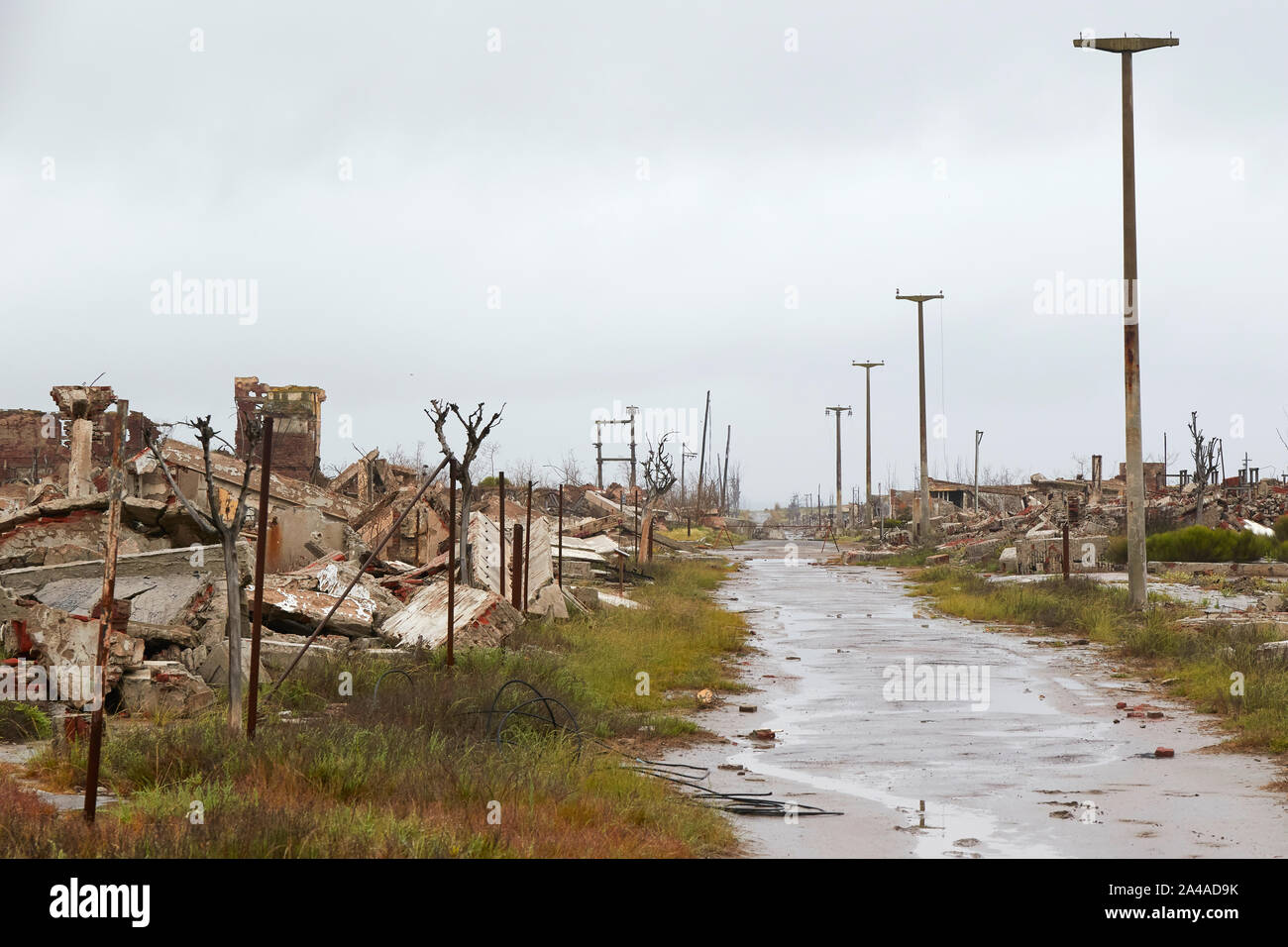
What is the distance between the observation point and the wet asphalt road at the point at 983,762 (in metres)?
7.30

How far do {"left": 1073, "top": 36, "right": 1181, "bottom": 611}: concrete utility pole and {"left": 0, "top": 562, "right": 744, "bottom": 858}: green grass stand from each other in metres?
10.7

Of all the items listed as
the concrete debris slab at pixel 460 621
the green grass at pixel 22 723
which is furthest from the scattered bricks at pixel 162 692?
the concrete debris slab at pixel 460 621

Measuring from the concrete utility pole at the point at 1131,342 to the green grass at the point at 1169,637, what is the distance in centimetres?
72

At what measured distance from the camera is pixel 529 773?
7879 millimetres

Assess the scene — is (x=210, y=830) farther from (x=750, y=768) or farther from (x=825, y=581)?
(x=825, y=581)

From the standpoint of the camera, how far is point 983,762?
9758 mm

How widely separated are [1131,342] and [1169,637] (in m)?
5.47

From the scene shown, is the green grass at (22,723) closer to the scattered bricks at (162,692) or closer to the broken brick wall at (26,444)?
the scattered bricks at (162,692)

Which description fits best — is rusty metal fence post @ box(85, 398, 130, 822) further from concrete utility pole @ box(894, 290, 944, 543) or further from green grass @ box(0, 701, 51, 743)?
concrete utility pole @ box(894, 290, 944, 543)

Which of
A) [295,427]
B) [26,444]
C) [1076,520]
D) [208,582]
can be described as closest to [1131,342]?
[208,582]

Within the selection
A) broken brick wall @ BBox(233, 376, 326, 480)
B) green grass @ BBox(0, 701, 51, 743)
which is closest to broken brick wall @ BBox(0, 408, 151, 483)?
broken brick wall @ BBox(233, 376, 326, 480)

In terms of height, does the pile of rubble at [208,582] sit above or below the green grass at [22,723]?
above

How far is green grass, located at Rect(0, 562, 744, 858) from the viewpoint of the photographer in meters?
5.90
